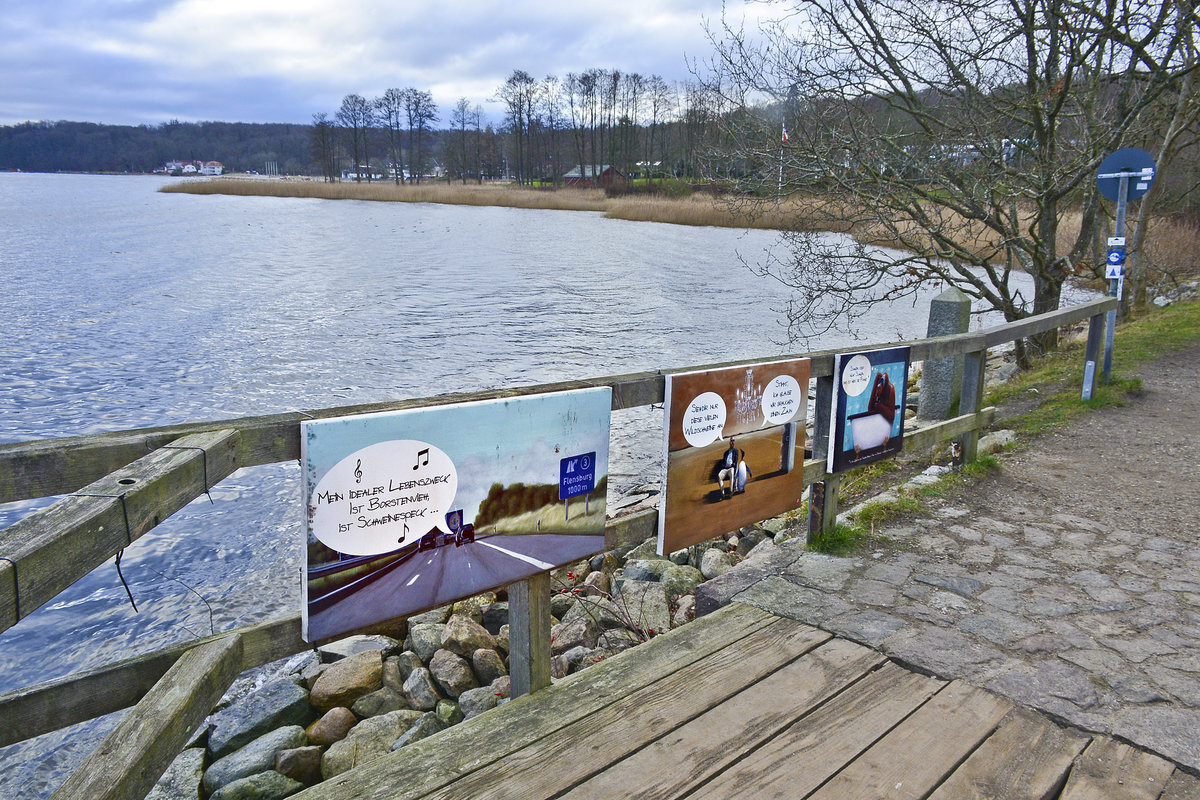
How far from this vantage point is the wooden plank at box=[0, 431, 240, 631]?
1.68m

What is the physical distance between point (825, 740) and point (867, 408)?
231 cm

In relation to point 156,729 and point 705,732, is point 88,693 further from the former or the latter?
point 705,732

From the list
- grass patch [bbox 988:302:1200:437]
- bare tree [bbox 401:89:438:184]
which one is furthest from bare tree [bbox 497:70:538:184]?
grass patch [bbox 988:302:1200:437]

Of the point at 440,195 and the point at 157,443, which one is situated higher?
the point at 440,195

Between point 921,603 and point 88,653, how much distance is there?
589cm

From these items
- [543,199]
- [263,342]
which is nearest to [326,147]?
[543,199]

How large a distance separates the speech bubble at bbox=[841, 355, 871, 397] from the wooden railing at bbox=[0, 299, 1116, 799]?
2.04 meters

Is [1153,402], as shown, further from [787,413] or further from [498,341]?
[498,341]

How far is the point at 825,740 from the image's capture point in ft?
9.14

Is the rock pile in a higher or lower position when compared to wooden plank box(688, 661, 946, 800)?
lower

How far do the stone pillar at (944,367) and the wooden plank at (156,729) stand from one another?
275 inches

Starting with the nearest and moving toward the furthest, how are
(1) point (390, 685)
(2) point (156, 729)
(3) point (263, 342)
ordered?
(2) point (156, 729), (1) point (390, 685), (3) point (263, 342)

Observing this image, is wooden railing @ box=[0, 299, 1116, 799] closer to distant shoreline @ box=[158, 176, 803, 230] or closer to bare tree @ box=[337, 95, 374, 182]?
distant shoreline @ box=[158, 176, 803, 230]

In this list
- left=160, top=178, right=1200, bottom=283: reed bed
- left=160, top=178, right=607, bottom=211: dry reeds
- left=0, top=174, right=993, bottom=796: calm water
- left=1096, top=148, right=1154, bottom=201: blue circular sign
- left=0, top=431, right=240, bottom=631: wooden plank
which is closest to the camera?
left=0, top=431, right=240, bottom=631: wooden plank
